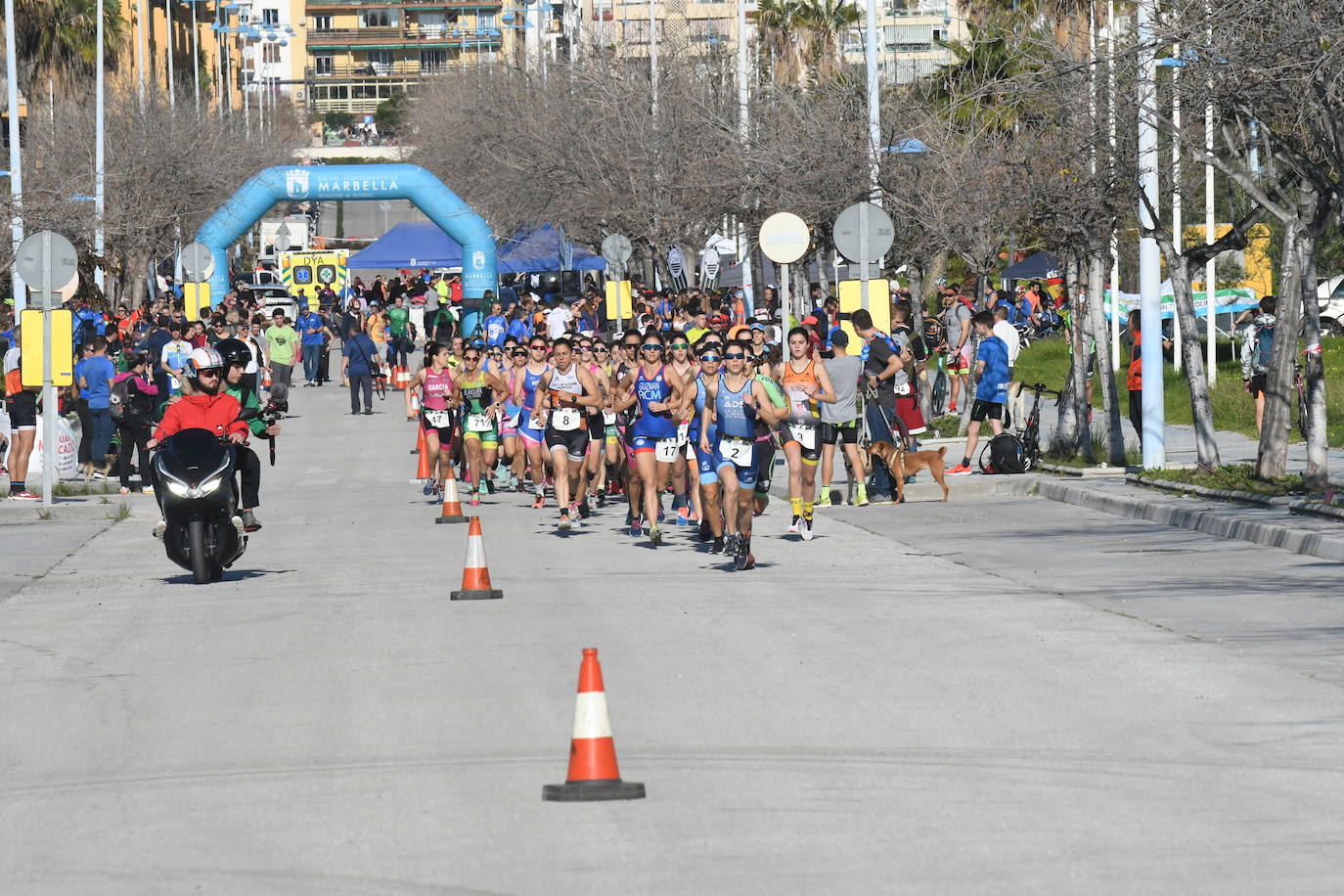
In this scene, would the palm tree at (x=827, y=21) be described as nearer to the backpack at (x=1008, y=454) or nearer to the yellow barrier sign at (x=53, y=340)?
the backpack at (x=1008, y=454)

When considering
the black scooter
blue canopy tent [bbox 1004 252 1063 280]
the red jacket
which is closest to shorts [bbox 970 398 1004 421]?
the red jacket

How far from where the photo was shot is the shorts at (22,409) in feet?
78.4

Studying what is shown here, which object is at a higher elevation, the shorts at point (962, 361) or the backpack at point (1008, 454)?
the shorts at point (962, 361)

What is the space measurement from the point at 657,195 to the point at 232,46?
111 metres

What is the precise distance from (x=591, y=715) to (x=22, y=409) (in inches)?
694

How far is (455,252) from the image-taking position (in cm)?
6259

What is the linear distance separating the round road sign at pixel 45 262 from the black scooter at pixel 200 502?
7379 mm

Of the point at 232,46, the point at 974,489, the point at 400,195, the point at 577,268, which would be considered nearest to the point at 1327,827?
the point at 974,489

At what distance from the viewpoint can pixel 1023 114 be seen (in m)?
26.5

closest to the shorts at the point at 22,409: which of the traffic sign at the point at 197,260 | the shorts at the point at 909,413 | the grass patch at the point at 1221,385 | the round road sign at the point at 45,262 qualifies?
the round road sign at the point at 45,262

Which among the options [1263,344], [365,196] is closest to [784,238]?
[1263,344]

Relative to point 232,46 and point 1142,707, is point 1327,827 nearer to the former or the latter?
point 1142,707

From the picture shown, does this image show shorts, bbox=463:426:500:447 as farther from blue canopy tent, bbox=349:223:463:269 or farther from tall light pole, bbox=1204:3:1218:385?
blue canopy tent, bbox=349:223:463:269

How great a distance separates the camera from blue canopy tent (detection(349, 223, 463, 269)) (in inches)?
2446
